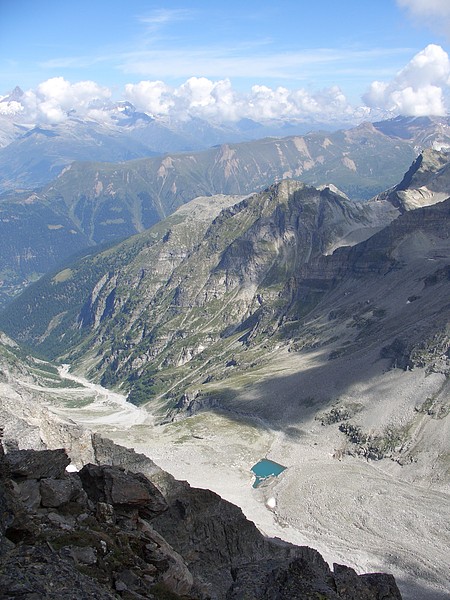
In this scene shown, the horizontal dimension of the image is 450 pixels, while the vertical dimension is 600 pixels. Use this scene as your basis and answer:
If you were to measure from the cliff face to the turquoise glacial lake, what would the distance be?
11994 centimetres

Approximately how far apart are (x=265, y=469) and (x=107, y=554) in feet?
511

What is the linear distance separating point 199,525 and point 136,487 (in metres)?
20.7

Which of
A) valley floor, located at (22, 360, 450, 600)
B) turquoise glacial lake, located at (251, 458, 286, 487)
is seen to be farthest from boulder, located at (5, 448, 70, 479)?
turquoise glacial lake, located at (251, 458, 286, 487)

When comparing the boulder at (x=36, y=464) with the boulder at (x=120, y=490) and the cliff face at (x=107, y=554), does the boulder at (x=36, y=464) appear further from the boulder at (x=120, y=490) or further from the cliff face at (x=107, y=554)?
the boulder at (x=120, y=490)

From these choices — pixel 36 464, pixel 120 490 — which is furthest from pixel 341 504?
pixel 36 464

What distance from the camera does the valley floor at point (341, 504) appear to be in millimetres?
126250

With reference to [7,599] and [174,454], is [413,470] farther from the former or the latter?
[7,599]

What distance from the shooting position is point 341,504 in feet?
510

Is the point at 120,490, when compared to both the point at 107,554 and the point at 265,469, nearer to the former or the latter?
the point at 107,554

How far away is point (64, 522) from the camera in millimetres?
38781

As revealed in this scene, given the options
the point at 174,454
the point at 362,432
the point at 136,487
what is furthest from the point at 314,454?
the point at 136,487

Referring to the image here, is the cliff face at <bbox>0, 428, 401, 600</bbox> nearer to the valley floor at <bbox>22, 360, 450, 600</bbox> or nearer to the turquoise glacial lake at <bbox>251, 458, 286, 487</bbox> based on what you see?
the valley floor at <bbox>22, 360, 450, 600</bbox>

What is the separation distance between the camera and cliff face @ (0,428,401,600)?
3052 cm

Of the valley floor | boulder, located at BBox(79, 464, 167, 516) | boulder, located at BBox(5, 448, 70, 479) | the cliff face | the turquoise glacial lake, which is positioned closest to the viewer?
the cliff face
